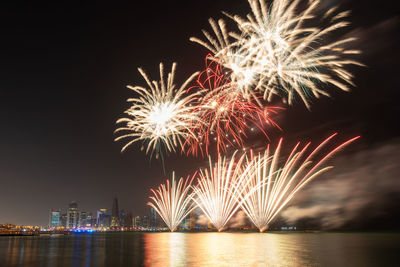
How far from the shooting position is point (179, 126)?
26125 millimetres

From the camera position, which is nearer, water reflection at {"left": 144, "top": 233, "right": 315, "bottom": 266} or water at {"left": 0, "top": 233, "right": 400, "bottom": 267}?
water reflection at {"left": 144, "top": 233, "right": 315, "bottom": 266}

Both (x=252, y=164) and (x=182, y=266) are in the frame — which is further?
(x=252, y=164)

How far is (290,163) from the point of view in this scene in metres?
29.6

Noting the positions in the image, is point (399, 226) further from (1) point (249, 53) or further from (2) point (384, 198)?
(1) point (249, 53)

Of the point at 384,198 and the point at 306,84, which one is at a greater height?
the point at 306,84

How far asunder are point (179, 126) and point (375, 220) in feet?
128

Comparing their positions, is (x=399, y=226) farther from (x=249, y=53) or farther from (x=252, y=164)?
(x=249, y=53)

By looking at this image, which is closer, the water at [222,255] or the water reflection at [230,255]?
the water reflection at [230,255]

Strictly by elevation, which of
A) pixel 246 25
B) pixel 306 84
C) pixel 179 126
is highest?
pixel 246 25

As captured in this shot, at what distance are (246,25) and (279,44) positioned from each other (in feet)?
9.17

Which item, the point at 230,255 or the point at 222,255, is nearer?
the point at 230,255

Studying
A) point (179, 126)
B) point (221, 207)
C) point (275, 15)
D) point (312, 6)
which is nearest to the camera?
point (312, 6)

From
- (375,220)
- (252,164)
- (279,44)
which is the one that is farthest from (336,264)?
(375,220)

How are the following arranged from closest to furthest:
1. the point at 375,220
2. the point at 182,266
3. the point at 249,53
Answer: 1. the point at 182,266
2. the point at 249,53
3. the point at 375,220
